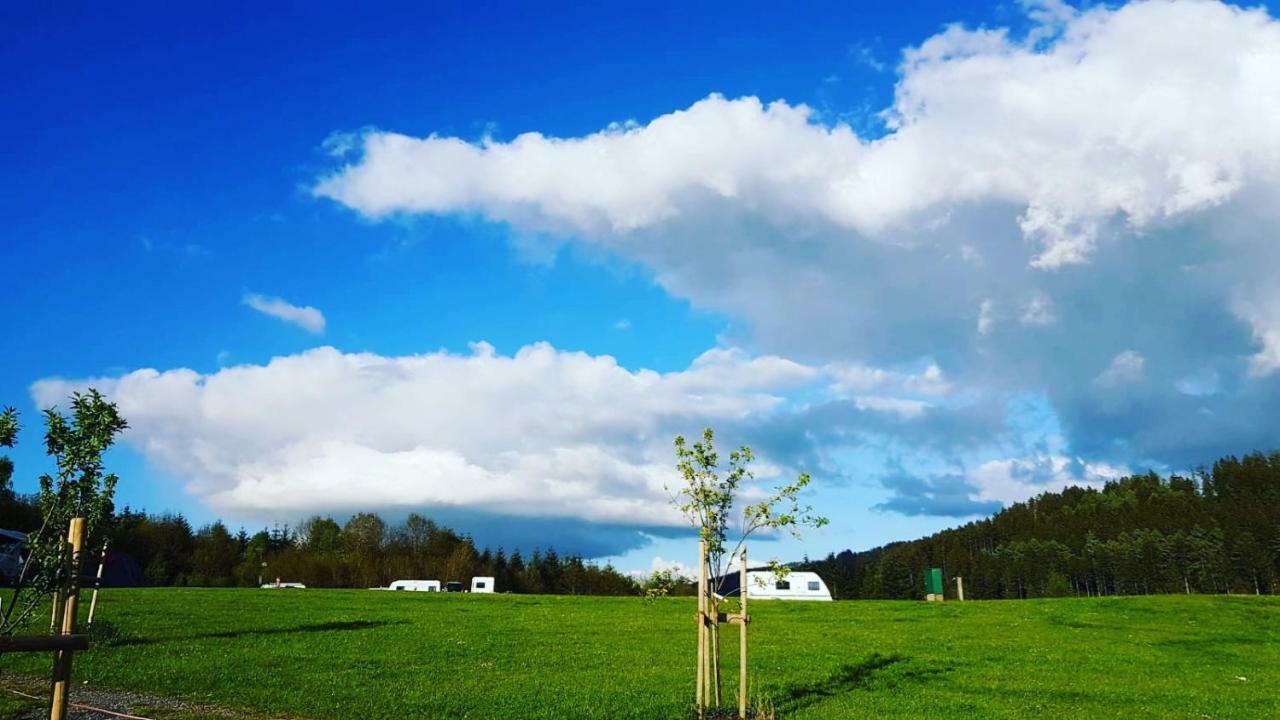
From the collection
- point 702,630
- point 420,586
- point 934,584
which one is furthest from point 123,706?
point 420,586

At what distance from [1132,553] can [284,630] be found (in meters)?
152

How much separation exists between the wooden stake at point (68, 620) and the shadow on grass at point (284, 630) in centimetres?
1761

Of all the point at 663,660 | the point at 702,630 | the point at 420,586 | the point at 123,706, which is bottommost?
the point at 420,586

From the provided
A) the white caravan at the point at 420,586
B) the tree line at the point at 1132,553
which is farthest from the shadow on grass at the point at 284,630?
the tree line at the point at 1132,553

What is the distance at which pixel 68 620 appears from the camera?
468 inches

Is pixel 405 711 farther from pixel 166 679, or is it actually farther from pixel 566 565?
pixel 566 565

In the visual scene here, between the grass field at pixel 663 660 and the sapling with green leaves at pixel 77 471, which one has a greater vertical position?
the sapling with green leaves at pixel 77 471

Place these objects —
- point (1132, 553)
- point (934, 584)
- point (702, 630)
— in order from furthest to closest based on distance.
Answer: point (1132, 553)
point (934, 584)
point (702, 630)

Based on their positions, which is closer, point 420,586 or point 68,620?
point 68,620

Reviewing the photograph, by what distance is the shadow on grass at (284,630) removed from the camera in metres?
27.8

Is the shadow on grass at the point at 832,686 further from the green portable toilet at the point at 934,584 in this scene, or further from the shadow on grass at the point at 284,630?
the green portable toilet at the point at 934,584

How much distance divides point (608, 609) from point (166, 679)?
31.2m

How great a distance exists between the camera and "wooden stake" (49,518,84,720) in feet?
37.3

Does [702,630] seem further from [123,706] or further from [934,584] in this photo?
[934,584]
